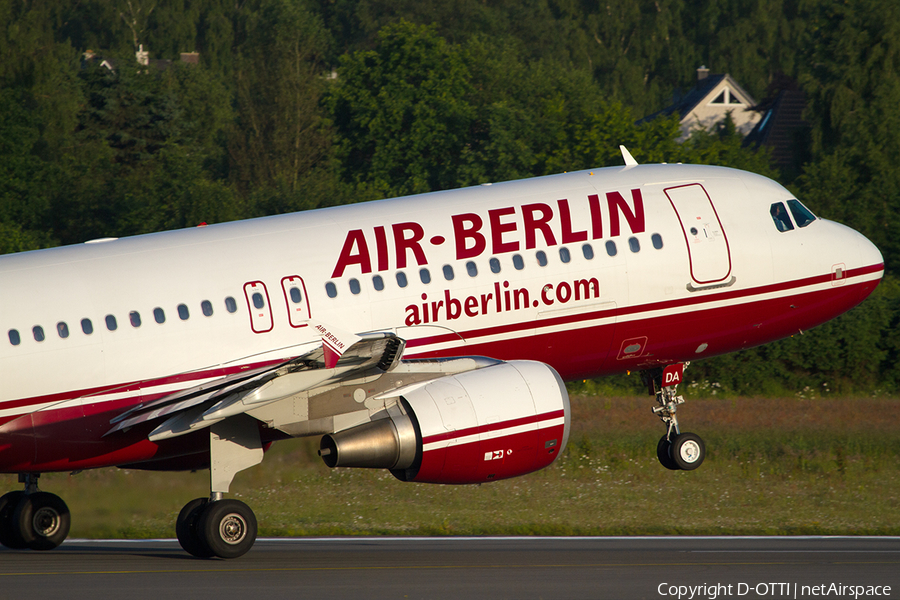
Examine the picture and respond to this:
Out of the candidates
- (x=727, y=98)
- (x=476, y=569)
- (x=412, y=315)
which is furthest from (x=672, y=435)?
(x=727, y=98)

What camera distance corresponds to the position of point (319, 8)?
120 meters

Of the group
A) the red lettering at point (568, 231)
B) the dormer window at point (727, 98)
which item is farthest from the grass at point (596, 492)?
the dormer window at point (727, 98)

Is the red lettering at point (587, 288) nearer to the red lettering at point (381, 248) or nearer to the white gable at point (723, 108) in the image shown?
the red lettering at point (381, 248)

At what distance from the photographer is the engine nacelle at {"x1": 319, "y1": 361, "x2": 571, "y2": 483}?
1823cm

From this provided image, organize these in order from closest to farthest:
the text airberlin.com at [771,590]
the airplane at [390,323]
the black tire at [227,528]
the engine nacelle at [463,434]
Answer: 1. the text airberlin.com at [771,590]
2. the engine nacelle at [463,434]
3. the airplane at [390,323]
4. the black tire at [227,528]

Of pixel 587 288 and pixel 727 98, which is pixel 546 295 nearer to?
pixel 587 288

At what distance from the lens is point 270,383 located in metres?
17.7

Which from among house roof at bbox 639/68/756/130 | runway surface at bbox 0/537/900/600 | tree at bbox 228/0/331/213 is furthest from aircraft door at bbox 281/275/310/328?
house roof at bbox 639/68/756/130

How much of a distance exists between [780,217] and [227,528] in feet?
38.3

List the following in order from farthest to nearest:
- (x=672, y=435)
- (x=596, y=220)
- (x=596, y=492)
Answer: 1. (x=596, y=492)
2. (x=672, y=435)
3. (x=596, y=220)

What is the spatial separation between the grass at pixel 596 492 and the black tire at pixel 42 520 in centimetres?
33

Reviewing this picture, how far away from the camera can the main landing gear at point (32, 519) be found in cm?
2139

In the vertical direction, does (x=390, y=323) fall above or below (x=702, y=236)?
below

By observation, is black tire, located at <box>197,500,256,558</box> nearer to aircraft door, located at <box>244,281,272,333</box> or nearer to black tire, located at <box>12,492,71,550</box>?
aircraft door, located at <box>244,281,272,333</box>
